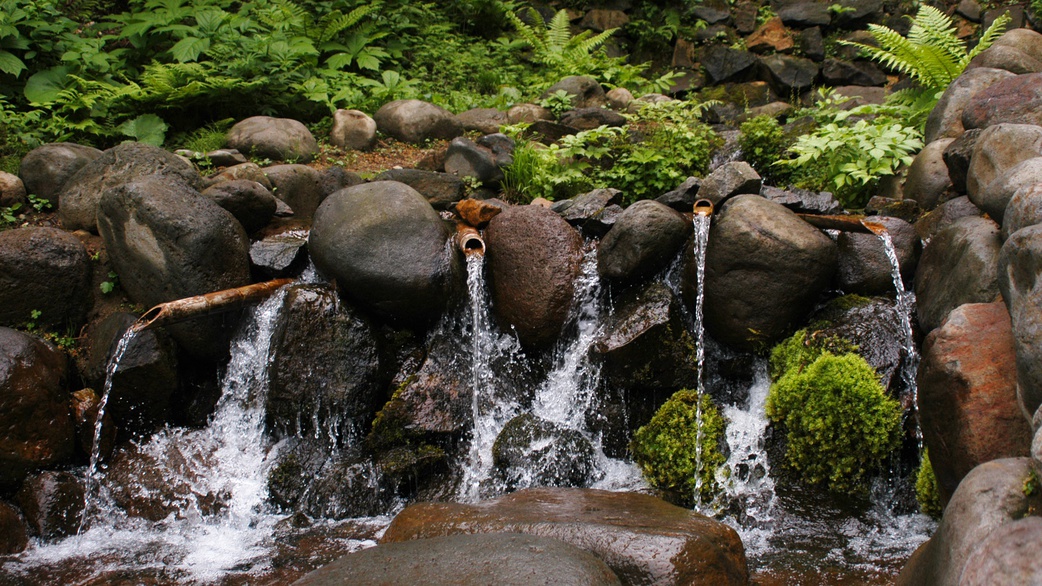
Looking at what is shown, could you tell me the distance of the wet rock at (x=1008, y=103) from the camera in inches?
Result: 249

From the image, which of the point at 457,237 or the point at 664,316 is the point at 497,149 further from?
the point at 664,316

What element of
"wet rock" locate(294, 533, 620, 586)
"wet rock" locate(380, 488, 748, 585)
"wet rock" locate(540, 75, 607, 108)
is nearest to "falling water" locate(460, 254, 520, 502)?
"wet rock" locate(380, 488, 748, 585)

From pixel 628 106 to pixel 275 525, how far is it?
26.0 ft

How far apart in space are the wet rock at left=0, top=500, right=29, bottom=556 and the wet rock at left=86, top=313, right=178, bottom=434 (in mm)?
1043

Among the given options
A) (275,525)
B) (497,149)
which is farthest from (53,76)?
(275,525)

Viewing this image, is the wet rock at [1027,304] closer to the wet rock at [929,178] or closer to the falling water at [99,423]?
the wet rock at [929,178]

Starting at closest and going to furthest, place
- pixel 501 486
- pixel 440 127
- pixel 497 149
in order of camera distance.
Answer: pixel 501 486 < pixel 497 149 < pixel 440 127

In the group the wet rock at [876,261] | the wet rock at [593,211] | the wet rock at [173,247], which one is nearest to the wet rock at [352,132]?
the wet rock at [173,247]

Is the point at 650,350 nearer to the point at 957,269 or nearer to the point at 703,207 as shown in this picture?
the point at 703,207

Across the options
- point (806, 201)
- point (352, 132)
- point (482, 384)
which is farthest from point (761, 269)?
point (352, 132)

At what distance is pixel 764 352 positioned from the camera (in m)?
5.95

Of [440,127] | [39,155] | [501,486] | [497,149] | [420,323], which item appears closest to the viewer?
[501,486]

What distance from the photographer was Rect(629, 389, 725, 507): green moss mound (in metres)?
5.51

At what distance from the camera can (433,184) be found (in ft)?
26.1
